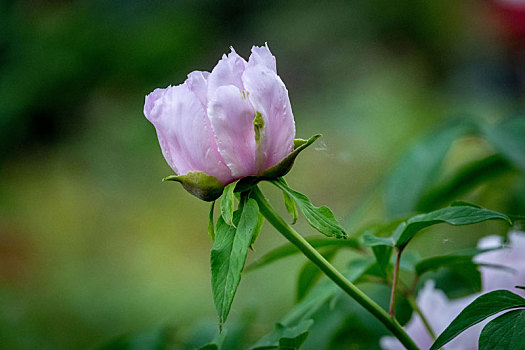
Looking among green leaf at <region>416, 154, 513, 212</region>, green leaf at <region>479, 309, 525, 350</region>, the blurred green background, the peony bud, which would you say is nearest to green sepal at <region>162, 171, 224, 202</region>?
the peony bud

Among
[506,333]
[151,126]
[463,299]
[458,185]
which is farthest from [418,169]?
[151,126]

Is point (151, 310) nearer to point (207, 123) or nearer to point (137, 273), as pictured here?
point (137, 273)

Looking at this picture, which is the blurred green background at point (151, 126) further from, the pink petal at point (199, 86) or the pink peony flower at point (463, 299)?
the pink petal at point (199, 86)

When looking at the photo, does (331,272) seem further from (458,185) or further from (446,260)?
(458,185)

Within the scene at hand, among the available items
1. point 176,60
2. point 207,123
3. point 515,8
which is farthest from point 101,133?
point 207,123

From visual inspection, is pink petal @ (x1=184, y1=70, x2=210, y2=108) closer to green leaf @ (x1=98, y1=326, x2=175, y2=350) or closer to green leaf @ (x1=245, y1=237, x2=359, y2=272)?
green leaf @ (x1=245, y1=237, x2=359, y2=272)

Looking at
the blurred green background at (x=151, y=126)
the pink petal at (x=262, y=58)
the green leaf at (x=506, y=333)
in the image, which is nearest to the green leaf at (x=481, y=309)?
the green leaf at (x=506, y=333)
